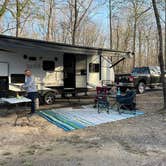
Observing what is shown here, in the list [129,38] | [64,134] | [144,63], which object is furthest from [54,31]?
[64,134]

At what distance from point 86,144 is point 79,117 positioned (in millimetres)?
2932

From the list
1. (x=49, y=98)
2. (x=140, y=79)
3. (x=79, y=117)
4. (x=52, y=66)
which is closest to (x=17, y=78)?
(x=49, y=98)

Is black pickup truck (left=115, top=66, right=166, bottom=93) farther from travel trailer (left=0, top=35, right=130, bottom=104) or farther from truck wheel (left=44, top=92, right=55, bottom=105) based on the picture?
truck wheel (left=44, top=92, right=55, bottom=105)

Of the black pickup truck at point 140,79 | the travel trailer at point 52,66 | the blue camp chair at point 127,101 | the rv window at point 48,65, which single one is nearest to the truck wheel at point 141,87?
the black pickup truck at point 140,79

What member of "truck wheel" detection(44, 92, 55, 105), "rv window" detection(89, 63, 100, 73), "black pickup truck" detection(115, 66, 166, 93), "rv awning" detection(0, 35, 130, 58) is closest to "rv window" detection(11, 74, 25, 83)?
"rv awning" detection(0, 35, 130, 58)

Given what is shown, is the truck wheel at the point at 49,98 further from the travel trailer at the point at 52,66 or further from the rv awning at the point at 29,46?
the rv awning at the point at 29,46

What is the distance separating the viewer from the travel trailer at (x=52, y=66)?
1059 centimetres

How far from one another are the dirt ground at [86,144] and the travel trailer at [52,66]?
2948 millimetres

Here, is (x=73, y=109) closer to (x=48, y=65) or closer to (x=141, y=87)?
(x=48, y=65)

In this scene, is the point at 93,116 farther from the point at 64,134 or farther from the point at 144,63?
the point at 144,63

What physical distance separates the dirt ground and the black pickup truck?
732cm

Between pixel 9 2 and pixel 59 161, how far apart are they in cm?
1899

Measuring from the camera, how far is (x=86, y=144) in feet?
19.7

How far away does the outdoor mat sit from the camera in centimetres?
797
